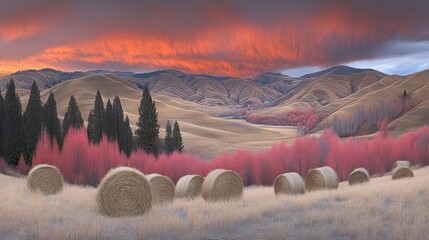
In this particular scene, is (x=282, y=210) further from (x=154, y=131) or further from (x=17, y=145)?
(x=154, y=131)

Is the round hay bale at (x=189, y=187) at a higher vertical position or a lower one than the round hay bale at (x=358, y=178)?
higher

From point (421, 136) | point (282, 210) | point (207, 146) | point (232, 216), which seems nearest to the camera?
point (232, 216)

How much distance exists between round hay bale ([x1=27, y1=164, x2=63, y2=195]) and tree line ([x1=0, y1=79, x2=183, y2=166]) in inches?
1137

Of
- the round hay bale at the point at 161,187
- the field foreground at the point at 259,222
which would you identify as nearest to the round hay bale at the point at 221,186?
the round hay bale at the point at 161,187

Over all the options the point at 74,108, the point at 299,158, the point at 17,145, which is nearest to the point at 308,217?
the point at 17,145

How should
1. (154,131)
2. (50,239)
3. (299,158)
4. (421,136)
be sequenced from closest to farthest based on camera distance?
(50,239) → (154,131) → (299,158) → (421,136)

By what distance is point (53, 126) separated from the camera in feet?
219

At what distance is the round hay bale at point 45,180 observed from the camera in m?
27.2

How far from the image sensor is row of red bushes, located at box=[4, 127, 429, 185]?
6025cm

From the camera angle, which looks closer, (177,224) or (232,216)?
(177,224)

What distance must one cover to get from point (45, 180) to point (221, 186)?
1358cm

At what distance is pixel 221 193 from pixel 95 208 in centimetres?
645

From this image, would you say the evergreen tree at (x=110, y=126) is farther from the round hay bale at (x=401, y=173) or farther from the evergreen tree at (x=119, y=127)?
the round hay bale at (x=401, y=173)

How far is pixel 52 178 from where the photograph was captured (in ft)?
91.9
